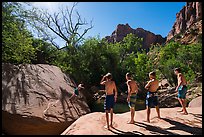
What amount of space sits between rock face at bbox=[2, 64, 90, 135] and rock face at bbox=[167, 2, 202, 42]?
2923 inches

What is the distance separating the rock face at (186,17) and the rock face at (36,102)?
74250 millimetres

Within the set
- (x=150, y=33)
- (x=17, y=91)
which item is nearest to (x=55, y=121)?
(x=17, y=91)

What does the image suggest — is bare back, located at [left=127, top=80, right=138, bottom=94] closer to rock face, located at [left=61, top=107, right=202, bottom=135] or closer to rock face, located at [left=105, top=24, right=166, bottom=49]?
rock face, located at [left=61, top=107, right=202, bottom=135]

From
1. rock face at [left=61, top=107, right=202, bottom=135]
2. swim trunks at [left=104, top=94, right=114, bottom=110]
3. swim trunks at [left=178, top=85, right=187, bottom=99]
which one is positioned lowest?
rock face at [left=61, top=107, right=202, bottom=135]

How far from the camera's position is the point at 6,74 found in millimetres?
8758

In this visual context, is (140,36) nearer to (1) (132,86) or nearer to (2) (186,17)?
(2) (186,17)

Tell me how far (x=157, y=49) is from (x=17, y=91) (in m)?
37.0

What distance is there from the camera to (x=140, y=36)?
94.1 m

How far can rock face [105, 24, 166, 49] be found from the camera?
3556 inches

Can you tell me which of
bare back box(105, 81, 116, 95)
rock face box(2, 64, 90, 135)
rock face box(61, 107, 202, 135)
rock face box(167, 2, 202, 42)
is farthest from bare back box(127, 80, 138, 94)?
rock face box(167, 2, 202, 42)

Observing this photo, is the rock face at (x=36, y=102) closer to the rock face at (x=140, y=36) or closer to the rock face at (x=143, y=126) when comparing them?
the rock face at (x=143, y=126)

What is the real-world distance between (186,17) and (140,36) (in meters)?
20.0

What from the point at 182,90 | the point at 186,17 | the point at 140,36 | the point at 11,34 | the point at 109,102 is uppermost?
the point at 186,17

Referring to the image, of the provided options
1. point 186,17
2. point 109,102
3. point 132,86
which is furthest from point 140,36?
point 109,102
